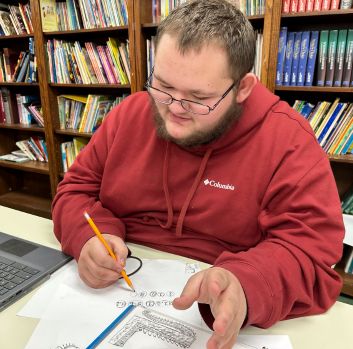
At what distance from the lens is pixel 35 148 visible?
2.85 metres

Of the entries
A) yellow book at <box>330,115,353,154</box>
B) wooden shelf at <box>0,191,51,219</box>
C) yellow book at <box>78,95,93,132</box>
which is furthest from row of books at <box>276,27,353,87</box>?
wooden shelf at <box>0,191,51,219</box>

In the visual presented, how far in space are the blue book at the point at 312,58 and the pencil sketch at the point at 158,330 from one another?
1.53m

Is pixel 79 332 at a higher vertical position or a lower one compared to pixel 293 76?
lower

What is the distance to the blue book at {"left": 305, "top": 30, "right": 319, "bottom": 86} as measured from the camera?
1687 mm

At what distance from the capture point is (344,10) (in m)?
1.57

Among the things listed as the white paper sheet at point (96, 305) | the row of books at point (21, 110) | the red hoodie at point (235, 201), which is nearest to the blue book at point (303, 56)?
the red hoodie at point (235, 201)

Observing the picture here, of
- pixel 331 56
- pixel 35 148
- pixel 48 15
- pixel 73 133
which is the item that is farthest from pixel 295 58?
pixel 35 148

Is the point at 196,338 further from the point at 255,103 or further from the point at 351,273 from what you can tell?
the point at 351,273

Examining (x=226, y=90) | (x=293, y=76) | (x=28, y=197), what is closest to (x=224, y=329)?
(x=226, y=90)

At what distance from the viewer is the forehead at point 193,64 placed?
0.75 meters

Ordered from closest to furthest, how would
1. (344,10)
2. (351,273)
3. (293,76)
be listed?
(344,10) → (293,76) → (351,273)

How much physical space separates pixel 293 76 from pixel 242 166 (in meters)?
1.10

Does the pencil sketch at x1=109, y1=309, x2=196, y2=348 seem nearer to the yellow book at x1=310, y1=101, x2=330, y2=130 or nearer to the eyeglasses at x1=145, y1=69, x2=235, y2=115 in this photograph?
the eyeglasses at x1=145, y1=69, x2=235, y2=115

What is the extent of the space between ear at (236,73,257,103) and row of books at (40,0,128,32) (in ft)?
4.78
